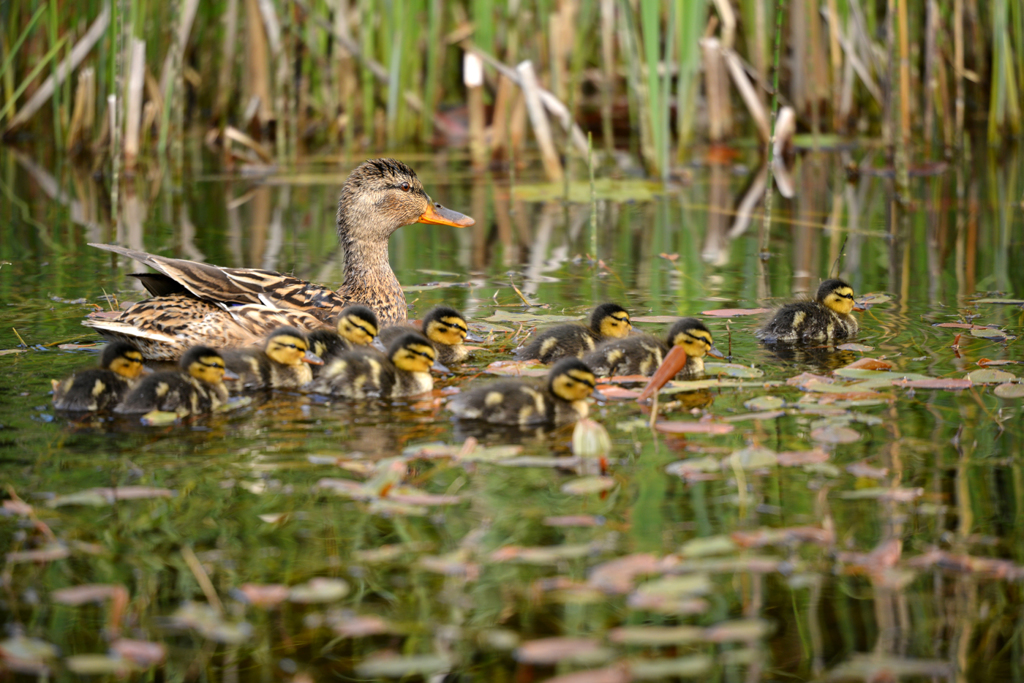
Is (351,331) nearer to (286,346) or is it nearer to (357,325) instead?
(357,325)

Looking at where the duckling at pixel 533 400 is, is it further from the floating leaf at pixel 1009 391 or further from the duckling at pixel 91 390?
the floating leaf at pixel 1009 391

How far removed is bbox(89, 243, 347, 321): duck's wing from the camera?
4754 mm

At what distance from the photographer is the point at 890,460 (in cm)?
339

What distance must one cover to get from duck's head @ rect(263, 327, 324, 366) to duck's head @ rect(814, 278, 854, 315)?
2217 millimetres

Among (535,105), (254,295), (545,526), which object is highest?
(535,105)

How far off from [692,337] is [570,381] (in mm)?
756

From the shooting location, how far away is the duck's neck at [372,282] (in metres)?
5.26

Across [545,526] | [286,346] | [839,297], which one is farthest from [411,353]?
[839,297]

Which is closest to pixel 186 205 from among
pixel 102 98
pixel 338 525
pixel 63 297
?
pixel 102 98

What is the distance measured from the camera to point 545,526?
2.94 m

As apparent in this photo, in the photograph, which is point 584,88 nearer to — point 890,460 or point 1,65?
point 1,65

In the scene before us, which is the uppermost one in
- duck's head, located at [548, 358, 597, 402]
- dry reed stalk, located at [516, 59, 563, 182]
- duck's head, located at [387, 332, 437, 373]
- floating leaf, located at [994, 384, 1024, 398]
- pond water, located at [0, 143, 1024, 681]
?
dry reed stalk, located at [516, 59, 563, 182]

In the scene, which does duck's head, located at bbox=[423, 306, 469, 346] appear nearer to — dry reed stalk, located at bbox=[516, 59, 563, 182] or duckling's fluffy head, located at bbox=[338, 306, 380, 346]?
duckling's fluffy head, located at bbox=[338, 306, 380, 346]

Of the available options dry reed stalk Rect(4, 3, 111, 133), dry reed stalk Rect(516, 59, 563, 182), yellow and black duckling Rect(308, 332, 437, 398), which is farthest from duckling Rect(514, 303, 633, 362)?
dry reed stalk Rect(4, 3, 111, 133)
